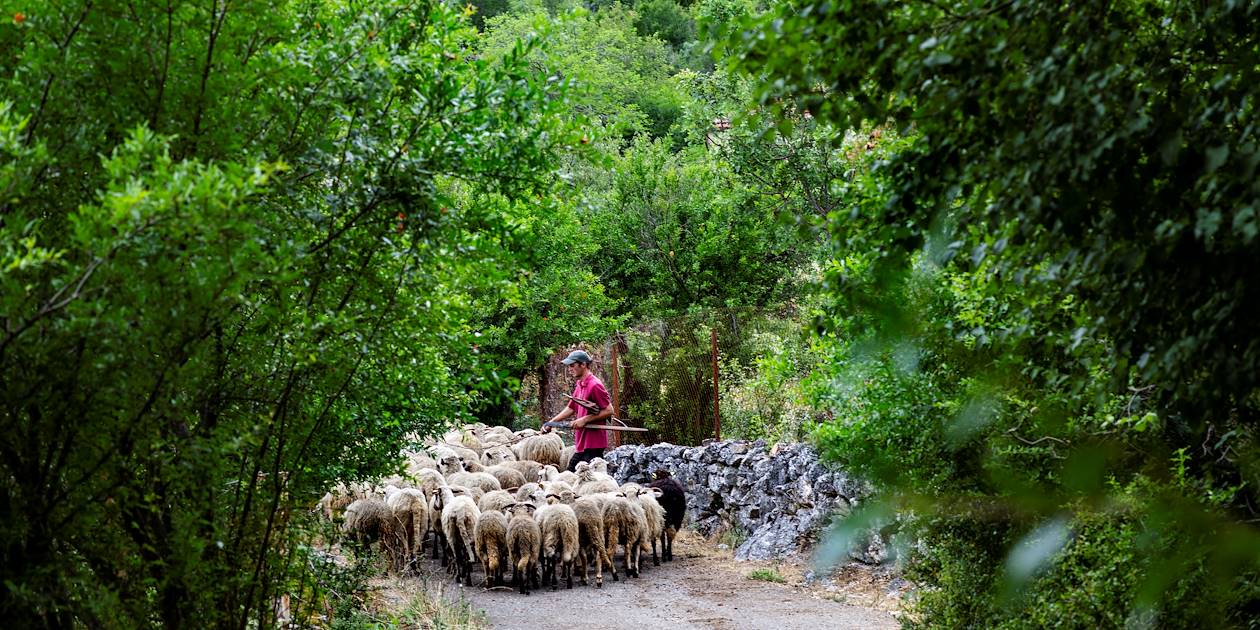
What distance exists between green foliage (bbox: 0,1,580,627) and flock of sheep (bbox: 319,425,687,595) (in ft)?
19.5

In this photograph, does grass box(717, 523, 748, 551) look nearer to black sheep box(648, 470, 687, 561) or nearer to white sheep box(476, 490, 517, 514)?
black sheep box(648, 470, 687, 561)

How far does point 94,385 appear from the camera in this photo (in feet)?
11.6

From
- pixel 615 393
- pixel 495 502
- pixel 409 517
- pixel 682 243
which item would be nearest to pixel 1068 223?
pixel 495 502

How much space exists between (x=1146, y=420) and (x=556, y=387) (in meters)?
19.6

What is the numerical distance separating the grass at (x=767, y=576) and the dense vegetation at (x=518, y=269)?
198 inches

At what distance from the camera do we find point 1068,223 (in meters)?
2.72

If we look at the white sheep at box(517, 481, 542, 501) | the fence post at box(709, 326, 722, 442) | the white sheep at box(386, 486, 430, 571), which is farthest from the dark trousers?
the white sheep at box(386, 486, 430, 571)

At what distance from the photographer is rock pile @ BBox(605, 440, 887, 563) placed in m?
12.3

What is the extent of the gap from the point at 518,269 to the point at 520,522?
5.97m

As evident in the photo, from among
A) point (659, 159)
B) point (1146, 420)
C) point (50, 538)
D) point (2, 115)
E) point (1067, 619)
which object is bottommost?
point (1067, 619)

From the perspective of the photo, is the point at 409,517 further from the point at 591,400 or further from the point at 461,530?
the point at 591,400

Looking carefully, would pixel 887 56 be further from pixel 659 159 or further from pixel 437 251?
pixel 659 159

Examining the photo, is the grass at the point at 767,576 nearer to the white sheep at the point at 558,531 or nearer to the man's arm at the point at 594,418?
the white sheep at the point at 558,531

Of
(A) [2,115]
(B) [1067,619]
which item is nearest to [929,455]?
(B) [1067,619]
